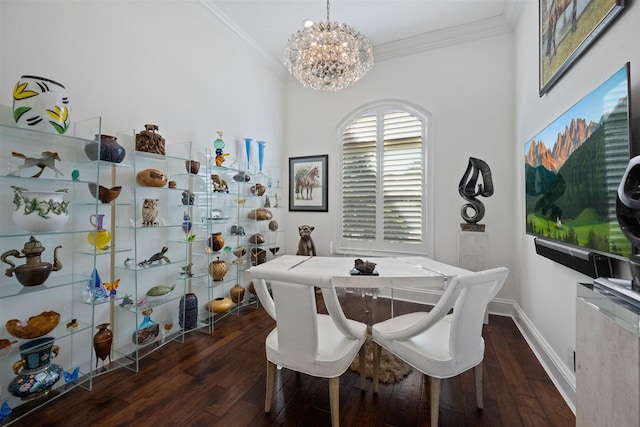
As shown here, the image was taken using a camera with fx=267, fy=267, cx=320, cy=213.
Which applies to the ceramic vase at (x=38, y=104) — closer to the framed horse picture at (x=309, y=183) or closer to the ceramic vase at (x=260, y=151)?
the ceramic vase at (x=260, y=151)

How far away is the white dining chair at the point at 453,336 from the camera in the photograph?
1.37 meters

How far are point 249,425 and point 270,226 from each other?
2.58m

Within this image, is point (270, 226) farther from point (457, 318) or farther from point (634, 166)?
point (634, 166)

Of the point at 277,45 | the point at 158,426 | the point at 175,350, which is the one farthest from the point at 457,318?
the point at 277,45

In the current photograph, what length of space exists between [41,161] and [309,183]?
Answer: 310cm

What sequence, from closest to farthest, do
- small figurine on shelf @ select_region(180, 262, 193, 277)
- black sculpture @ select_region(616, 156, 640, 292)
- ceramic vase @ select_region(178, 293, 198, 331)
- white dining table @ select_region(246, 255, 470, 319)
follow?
black sculpture @ select_region(616, 156, 640, 292), white dining table @ select_region(246, 255, 470, 319), ceramic vase @ select_region(178, 293, 198, 331), small figurine on shelf @ select_region(180, 262, 193, 277)

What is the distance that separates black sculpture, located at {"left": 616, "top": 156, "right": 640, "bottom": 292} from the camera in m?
0.82

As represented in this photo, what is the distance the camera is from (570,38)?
68.9 inches

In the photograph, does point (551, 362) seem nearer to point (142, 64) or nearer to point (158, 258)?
point (158, 258)

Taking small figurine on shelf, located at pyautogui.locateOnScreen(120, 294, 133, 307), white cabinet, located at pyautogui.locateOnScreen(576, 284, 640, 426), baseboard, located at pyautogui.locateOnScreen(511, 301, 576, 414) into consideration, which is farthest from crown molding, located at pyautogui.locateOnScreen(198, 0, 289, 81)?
baseboard, located at pyautogui.locateOnScreen(511, 301, 576, 414)

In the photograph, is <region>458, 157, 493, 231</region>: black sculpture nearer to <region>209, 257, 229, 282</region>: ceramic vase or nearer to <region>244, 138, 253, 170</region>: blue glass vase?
<region>244, 138, 253, 170</region>: blue glass vase

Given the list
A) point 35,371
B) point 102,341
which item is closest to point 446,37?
point 102,341

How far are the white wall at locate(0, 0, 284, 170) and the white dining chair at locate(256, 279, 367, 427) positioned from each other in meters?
2.08

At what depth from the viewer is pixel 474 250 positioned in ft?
9.59
